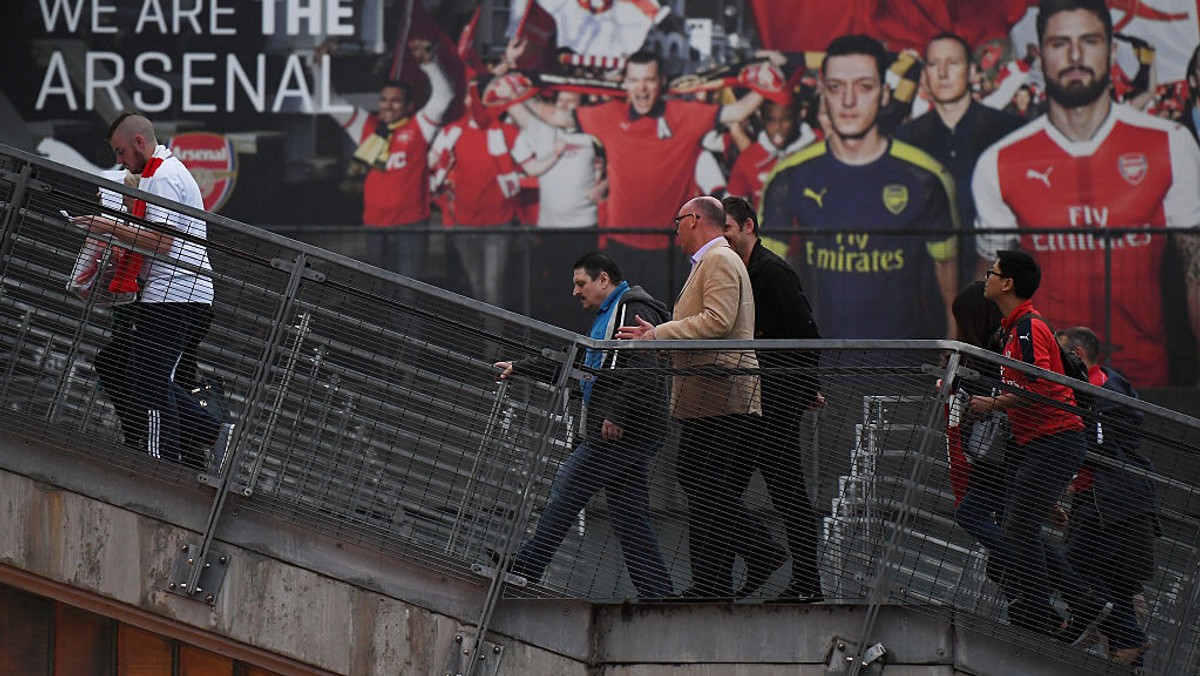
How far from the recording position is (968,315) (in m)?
7.90

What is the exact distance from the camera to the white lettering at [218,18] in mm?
16469

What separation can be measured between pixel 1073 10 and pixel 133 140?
10.7 meters

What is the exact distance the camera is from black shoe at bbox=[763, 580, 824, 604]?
754 cm

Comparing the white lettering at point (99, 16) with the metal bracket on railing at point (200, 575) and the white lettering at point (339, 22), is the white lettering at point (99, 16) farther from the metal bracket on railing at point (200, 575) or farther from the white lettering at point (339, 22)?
A: the metal bracket on railing at point (200, 575)

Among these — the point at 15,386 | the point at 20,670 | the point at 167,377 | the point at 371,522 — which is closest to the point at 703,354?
the point at 371,522

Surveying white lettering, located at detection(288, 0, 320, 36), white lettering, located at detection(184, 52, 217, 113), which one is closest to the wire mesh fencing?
white lettering, located at detection(184, 52, 217, 113)

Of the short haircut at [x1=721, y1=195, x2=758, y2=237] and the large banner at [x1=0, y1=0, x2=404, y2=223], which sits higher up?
the large banner at [x1=0, y1=0, x2=404, y2=223]

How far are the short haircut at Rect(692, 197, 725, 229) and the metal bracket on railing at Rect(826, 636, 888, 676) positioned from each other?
1.97 metres

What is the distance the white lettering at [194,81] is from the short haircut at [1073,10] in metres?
8.00

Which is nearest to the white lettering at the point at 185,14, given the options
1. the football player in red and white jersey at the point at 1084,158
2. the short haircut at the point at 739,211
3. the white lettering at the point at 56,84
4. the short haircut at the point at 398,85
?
the white lettering at the point at 56,84

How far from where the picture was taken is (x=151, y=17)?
1652 cm

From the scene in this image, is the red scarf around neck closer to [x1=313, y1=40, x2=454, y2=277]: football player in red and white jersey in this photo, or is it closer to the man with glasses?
the man with glasses

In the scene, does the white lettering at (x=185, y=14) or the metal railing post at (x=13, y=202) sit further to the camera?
the white lettering at (x=185, y=14)

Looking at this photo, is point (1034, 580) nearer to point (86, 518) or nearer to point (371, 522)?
point (371, 522)
